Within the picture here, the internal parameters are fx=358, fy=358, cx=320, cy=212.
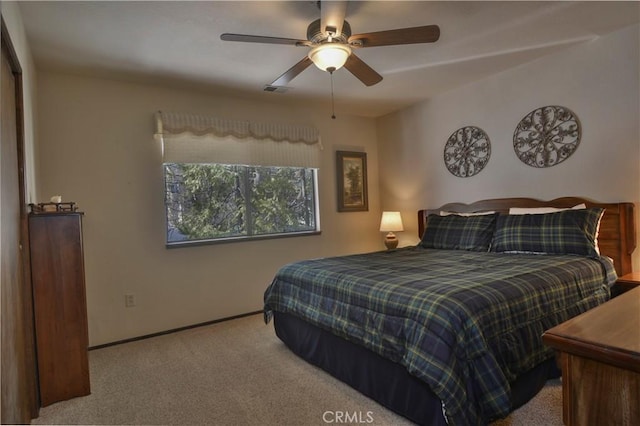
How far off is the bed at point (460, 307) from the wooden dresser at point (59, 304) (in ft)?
4.28

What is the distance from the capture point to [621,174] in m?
2.85

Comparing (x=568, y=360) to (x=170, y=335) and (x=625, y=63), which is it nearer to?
(x=625, y=63)

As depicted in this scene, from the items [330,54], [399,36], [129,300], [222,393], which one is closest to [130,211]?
[129,300]

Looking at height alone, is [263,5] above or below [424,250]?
above

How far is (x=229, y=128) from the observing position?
12.5ft

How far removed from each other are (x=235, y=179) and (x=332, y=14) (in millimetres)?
2467

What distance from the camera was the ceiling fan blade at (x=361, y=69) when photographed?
226 centimetres

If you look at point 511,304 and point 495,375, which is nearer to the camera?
point 495,375

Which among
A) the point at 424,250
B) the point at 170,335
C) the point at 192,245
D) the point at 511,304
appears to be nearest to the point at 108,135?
the point at 192,245

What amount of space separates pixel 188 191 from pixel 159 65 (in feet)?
4.03

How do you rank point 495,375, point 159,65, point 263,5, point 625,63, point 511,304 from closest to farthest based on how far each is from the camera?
1. point 495,375
2. point 511,304
3. point 263,5
4. point 625,63
5. point 159,65

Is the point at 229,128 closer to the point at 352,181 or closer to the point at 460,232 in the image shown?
the point at 352,181

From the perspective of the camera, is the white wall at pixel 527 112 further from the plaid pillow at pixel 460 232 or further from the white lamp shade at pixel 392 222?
the plaid pillow at pixel 460 232

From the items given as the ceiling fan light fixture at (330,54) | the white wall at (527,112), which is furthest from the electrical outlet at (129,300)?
the white wall at (527,112)
